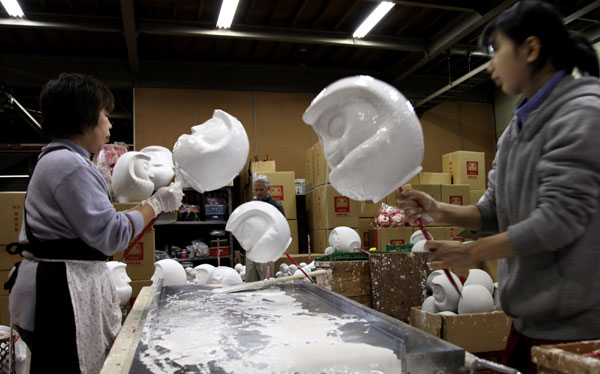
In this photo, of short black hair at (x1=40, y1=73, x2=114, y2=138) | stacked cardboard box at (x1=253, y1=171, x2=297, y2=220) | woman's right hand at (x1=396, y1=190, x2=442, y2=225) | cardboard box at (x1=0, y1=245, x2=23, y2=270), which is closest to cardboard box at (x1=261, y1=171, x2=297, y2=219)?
stacked cardboard box at (x1=253, y1=171, x2=297, y2=220)

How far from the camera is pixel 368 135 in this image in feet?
4.22

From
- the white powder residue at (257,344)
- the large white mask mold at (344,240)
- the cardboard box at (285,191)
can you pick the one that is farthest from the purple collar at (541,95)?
the cardboard box at (285,191)

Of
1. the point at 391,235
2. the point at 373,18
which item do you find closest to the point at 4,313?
the point at 391,235

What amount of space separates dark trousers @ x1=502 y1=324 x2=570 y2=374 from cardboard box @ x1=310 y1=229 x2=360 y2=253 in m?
4.90

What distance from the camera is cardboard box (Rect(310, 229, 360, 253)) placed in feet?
20.1

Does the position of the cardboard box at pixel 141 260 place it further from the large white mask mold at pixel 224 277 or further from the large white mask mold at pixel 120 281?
the large white mask mold at pixel 120 281

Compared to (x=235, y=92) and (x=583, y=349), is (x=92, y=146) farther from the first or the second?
(x=235, y=92)

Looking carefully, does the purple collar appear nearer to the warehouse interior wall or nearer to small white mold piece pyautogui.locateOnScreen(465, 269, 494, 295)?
small white mold piece pyautogui.locateOnScreen(465, 269, 494, 295)

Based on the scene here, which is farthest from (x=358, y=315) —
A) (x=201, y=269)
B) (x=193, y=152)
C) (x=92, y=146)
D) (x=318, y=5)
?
(x=318, y=5)

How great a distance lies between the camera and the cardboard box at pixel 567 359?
741 millimetres

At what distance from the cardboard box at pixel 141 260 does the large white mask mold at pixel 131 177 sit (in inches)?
12.8

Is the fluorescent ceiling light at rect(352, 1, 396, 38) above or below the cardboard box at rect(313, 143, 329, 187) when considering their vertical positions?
above

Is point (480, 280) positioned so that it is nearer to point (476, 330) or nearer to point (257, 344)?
point (476, 330)

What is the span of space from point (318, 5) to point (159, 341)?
5231mm
